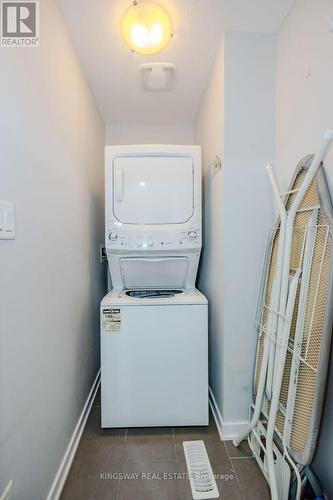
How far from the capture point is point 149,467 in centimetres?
145

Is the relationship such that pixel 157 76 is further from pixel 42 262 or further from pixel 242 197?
pixel 42 262

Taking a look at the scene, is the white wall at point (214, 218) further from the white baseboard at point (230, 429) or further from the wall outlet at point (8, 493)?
the wall outlet at point (8, 493)

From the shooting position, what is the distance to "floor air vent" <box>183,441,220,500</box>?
4.27ft

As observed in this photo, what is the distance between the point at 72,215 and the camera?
5.54ft

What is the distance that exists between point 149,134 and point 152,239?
5.07ft

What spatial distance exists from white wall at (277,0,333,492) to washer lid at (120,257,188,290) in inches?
38.0

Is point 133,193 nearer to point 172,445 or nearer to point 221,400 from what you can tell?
point 221,400

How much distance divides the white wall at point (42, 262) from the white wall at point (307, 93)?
4.16 ft

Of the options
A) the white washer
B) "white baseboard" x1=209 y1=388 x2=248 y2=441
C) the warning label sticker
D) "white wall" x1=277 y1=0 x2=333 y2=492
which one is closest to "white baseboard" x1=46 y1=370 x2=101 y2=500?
the white washer

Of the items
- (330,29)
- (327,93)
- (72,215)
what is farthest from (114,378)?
(330,29)

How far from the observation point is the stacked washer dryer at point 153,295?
5.60 feet

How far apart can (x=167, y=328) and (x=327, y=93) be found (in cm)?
151

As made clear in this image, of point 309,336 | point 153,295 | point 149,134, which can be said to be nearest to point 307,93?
point 309,336

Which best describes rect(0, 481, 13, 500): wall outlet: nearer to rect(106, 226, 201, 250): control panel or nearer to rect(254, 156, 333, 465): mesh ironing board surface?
rect(254, 156, 333, 465): mesh ironing board surface
